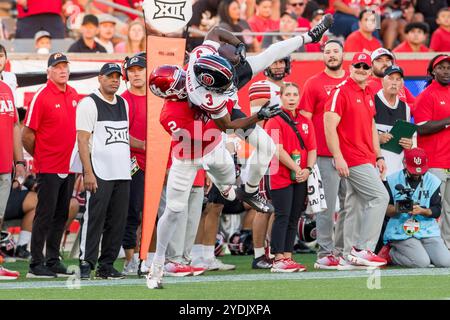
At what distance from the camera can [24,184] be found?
1432cm

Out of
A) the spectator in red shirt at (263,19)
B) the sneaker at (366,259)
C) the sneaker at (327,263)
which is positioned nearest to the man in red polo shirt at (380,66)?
the sneaker at (327,263)

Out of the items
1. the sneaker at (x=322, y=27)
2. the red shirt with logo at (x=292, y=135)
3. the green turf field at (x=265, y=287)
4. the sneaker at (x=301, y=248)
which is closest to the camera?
the green turf field at (x=265, y=287)

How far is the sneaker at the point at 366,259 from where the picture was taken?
38.1 ft

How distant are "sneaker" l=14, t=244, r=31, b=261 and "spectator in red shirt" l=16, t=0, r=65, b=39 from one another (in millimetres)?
3783

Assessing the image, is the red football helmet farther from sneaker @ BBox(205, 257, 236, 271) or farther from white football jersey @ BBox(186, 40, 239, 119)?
sneaker @ BBox(205, 257, 236, 271)

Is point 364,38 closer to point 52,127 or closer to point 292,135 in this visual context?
point 292,135

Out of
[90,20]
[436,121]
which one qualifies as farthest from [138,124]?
[90,20]

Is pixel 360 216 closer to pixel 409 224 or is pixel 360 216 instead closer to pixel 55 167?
pixel 409 224

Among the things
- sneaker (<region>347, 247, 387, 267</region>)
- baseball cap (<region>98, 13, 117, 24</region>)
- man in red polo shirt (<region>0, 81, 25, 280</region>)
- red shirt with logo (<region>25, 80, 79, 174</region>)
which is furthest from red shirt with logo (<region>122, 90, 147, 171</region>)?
baseball cap (<region>98, 13, 117, 24</region>)

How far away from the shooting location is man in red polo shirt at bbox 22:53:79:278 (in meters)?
11.5

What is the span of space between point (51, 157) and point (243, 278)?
2.22m

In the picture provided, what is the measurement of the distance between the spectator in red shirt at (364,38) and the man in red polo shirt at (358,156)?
3702mm

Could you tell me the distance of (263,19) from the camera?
17.7 m

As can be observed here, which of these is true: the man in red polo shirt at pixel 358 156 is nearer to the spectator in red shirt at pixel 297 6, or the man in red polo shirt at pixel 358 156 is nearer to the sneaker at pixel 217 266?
the sneaker at pixel 217 266
